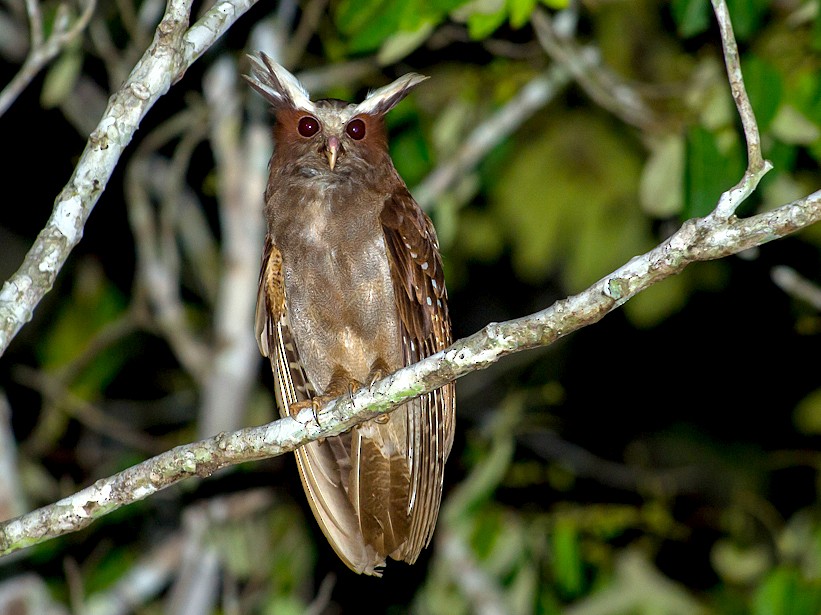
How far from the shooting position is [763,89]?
3914 mm

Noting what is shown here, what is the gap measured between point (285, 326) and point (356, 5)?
1.21 meters

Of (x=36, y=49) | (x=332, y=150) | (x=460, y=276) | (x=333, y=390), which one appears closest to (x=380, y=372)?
(x=333, y=390)

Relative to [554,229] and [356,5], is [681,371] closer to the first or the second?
[554,229]

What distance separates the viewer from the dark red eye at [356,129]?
4152 mm

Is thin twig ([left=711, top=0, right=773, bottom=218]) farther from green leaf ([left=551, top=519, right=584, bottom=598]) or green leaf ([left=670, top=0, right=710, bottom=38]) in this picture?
green leaf ([left=551, top=519, right=584, bottom=598])

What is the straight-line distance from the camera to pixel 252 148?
5395 mm

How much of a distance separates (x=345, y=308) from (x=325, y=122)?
2.31 feet

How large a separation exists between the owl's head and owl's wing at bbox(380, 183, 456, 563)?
0.25 meters

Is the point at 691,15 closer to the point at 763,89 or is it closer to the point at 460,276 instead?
the point at 763,89

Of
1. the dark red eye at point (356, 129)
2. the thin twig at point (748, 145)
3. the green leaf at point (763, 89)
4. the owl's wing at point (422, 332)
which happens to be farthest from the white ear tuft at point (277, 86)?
the thin twig at point (748, 145)

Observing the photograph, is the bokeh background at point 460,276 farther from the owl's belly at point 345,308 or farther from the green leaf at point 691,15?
the owl's belly at point 345,308

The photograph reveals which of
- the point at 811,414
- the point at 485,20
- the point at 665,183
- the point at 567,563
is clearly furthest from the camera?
the point at 811,414

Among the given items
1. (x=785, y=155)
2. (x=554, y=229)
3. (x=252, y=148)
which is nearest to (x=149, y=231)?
(x=252, y=148)

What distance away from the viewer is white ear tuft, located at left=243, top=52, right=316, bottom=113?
4.16 m
